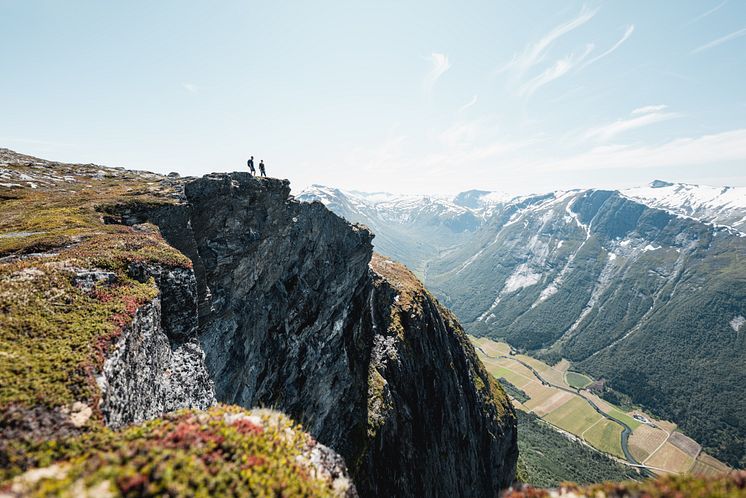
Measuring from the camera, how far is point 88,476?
7.96 meters

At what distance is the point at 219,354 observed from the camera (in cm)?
4028

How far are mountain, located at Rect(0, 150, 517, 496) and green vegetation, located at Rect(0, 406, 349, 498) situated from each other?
0.19 ft

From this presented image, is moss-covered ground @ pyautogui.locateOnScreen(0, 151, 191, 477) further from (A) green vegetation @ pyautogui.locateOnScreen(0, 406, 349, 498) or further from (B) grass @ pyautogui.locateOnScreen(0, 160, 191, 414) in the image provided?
(A) green vegetation @ pyautogui.locateOnScreen(0, 406, 349, 498)

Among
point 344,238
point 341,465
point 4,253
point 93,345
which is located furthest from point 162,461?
point 344,238

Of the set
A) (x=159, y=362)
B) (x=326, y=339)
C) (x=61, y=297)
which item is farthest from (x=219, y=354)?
(x=61, y=297)

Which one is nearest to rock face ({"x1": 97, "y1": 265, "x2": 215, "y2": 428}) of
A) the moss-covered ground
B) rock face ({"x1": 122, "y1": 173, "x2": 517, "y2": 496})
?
the moss-covered ground

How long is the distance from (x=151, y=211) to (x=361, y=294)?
147 ft

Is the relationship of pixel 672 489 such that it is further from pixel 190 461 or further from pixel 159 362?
pixel 159 362

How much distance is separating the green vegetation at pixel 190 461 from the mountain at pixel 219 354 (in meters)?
0.06

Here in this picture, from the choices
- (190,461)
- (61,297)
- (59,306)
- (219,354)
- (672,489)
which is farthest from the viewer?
(219,354)

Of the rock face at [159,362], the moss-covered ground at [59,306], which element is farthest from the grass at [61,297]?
the rock face at [159,362]

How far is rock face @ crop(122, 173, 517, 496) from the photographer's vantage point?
4347 centimetres

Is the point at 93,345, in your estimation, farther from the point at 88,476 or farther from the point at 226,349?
the point at 226,349

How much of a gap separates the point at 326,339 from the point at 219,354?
22.5 m
